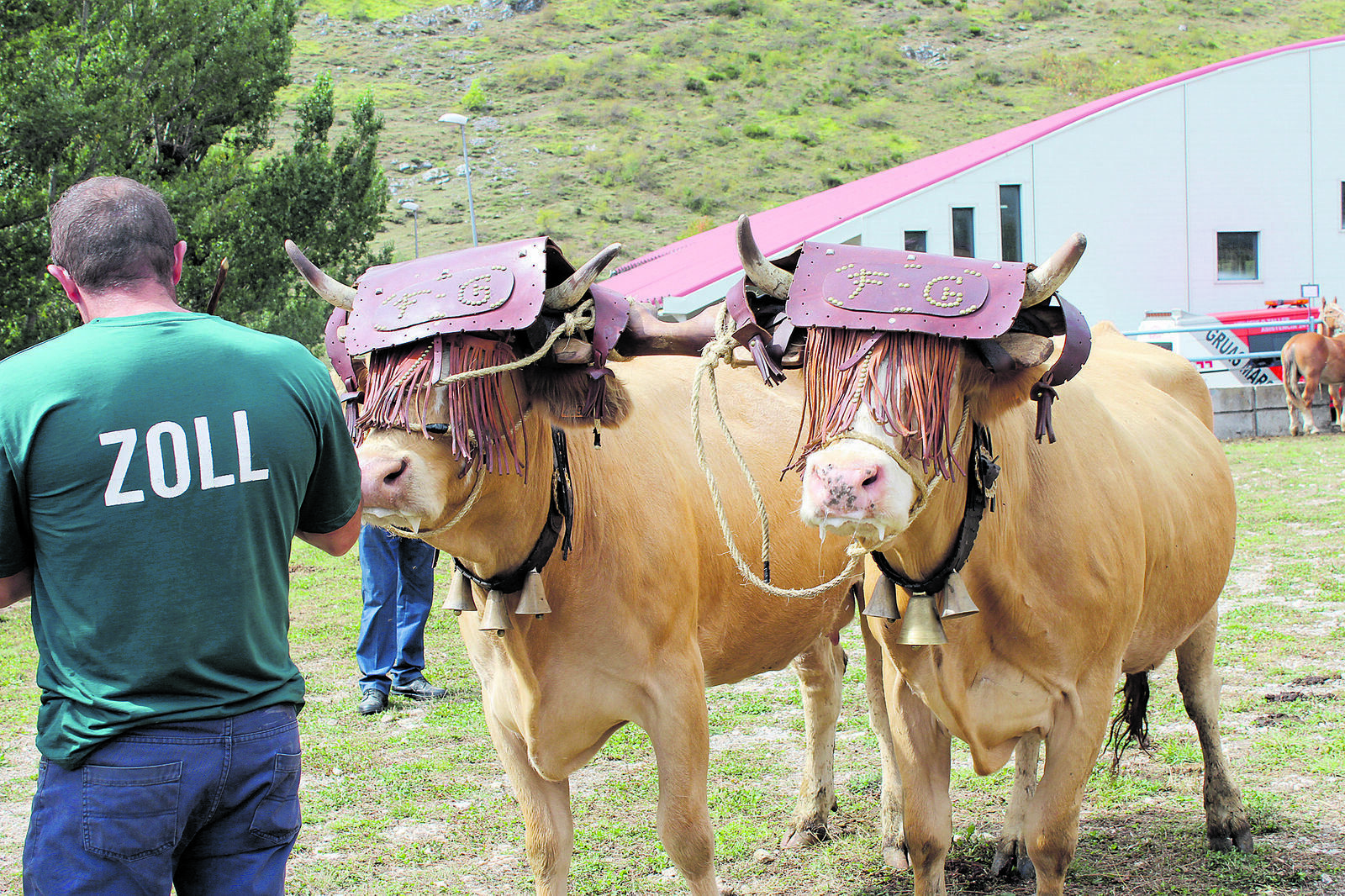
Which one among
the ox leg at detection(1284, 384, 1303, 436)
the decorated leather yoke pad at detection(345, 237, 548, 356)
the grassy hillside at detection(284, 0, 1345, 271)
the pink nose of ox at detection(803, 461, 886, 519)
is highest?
the grassy hillside at detection(284, 0, 1345, 271)

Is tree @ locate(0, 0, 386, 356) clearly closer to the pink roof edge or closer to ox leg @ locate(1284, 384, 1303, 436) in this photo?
the pink roof edge

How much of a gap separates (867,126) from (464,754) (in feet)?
271

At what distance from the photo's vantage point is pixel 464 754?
18.8 feet

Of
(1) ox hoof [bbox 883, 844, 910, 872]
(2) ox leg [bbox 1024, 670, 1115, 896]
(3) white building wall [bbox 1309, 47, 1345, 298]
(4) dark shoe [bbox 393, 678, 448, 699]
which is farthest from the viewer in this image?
(3) white building wall [bbox 1309, 47, 1345, 298]

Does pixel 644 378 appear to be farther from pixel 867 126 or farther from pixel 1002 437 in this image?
pixel 867 126

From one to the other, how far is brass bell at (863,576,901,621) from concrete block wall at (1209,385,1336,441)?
56.5 ft

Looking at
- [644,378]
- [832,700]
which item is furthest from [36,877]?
[832,700]

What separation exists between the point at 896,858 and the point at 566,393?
7.87ft

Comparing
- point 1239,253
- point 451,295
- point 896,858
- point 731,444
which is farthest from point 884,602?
point 1239,253

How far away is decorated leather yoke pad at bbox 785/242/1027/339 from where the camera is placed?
2.80 meters

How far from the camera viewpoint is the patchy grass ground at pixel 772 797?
4227 mm

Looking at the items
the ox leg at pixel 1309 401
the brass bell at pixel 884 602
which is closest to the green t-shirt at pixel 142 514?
the brass bell at pixel 884 602

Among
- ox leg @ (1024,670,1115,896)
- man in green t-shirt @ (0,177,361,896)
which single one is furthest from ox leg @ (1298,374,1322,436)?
man in green t-shirt @ (0,177,361,896)

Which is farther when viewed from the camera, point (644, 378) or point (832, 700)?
point (832, 700)
